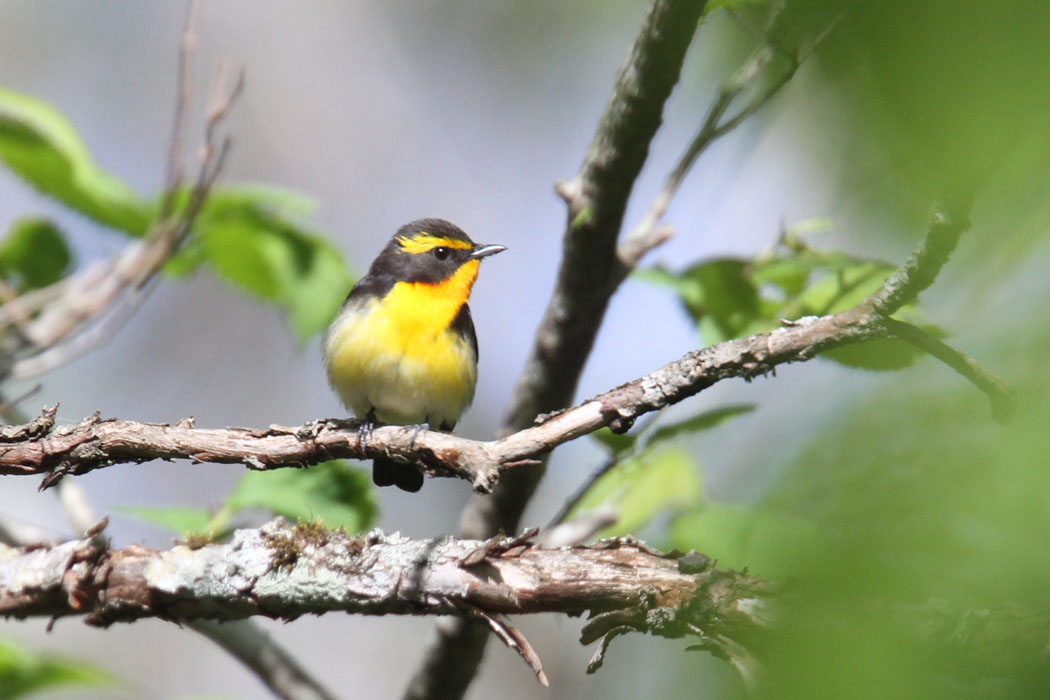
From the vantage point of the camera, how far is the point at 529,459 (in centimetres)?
254

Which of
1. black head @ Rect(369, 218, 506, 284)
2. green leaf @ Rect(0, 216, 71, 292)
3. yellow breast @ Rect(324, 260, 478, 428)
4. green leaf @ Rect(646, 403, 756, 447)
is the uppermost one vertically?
black head @ Rect(369, 218, 506, 284)

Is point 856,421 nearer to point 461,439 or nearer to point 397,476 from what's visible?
point 461,439

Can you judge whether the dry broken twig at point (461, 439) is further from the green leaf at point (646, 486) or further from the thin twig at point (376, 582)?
the green leaf at point (646, 486)

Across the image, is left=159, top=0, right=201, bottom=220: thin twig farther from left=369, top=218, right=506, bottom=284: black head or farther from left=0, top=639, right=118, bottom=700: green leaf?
left=0, top=639, right=118, bottom=700: green leaf

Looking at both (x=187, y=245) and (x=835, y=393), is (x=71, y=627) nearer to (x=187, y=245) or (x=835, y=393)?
(x=187, y=245)

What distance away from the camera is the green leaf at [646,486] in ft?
12.7

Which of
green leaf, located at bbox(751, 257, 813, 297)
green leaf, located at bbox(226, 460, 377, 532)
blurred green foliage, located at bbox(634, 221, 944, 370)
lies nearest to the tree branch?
green leaf, located at bbox(226, 460, 377, 532)

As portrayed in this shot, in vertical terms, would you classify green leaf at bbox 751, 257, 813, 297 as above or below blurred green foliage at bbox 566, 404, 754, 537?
above

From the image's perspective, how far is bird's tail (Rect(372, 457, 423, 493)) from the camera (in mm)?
5188

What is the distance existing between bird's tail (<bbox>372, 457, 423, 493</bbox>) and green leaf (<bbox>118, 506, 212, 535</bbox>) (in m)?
1.46

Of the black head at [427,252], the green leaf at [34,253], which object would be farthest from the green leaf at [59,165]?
the black head at [427,252]

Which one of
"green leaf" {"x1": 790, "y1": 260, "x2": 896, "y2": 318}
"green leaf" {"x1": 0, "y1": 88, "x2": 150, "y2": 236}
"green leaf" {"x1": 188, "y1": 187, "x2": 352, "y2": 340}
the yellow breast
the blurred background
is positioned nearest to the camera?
the blurred background

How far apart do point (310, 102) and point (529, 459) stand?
445 inches

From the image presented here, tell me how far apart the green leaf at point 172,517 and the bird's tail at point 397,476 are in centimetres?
146
